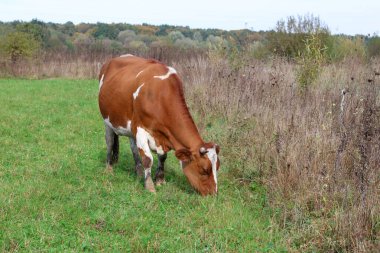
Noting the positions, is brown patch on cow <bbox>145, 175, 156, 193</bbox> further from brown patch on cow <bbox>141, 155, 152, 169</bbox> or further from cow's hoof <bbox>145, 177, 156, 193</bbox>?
brown patch on cow <bbox>141, 155, 152, 169</bbox>

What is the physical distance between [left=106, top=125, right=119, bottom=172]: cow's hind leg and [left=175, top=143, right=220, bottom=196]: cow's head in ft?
5.74

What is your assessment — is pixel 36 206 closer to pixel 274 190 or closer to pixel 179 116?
pixel 179 116

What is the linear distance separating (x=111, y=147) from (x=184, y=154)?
A: 6.21ft

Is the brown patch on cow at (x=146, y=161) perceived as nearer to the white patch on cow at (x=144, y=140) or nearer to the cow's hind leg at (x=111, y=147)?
the white patch on cow at (x=144, y=140)

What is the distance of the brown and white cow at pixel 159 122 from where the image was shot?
566 cm

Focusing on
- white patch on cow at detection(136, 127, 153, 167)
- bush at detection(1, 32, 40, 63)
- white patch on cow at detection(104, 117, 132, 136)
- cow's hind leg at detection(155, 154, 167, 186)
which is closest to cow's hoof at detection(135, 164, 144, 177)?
cow's hind leg at detection(155, 154, 167, 186)

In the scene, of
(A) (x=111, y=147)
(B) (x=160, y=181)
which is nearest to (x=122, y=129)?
(A) (x=111, y=147)

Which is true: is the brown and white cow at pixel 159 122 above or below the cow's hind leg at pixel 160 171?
above

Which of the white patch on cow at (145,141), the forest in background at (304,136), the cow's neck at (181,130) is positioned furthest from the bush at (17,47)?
the cow's neck at (181,130)

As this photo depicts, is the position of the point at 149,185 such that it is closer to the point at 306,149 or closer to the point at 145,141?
→ the point at 145,141

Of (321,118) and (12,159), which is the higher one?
(321,118)

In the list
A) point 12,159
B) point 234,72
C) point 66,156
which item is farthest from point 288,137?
point 234,72

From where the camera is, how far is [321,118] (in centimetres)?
693

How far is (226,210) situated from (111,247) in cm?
150
